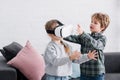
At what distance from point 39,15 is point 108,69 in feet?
3.37

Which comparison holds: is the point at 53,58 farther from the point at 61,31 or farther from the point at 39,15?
the point at 39,15

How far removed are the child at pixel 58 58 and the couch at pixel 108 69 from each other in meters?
0.29

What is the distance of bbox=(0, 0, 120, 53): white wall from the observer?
127 inches

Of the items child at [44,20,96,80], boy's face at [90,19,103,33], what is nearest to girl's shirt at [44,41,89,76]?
child at [44,20,96,80]

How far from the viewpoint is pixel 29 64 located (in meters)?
2.49

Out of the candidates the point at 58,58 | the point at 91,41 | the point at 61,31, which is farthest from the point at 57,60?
the point at 91,41

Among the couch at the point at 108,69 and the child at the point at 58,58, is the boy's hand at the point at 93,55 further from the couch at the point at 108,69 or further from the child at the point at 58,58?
the couch at the point at 108,69

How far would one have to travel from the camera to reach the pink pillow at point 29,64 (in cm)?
246

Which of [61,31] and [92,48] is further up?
[61,31]

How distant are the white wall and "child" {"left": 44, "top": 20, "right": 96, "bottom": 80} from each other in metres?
1.01

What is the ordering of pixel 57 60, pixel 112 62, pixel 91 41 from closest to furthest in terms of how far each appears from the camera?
1. pixel 57 60
2. pixel 91 41
3. pixel 112 62

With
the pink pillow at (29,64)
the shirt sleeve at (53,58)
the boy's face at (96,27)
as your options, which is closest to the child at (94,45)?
the boy's face at (96,27)

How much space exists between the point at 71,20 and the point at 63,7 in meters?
0.19

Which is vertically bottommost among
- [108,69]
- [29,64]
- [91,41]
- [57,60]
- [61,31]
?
[108,69]
